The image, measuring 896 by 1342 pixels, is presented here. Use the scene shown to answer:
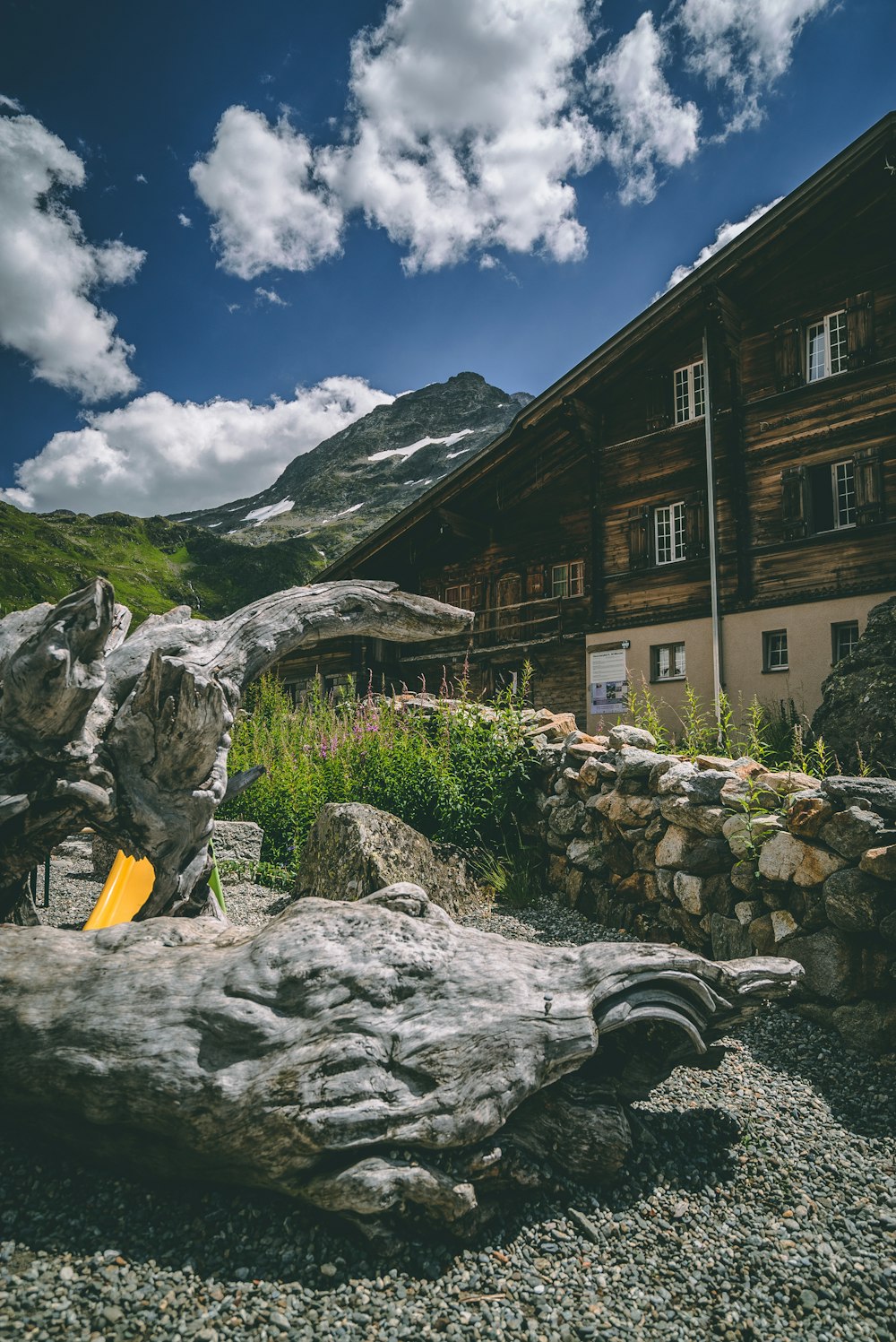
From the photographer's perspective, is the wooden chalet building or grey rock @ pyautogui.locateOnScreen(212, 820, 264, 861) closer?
grey rock @ pyautogui.locateOnScreen(212, 820, 264, 861)

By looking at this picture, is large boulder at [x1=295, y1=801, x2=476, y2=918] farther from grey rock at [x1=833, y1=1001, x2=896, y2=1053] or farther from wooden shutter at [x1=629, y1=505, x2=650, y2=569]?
wooden shutter at [x1=629, y1=505, x2=650, y2=569]

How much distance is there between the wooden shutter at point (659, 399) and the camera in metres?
16.6

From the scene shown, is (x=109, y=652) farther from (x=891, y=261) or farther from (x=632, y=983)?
(x=891, y=261)

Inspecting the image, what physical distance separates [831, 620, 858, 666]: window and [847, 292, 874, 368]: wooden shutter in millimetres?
4812

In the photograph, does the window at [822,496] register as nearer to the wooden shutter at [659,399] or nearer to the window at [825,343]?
the window at [825,343]

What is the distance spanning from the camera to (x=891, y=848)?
3791 mm

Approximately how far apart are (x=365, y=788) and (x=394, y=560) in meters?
14.9

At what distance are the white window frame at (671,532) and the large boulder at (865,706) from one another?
6.76 metres

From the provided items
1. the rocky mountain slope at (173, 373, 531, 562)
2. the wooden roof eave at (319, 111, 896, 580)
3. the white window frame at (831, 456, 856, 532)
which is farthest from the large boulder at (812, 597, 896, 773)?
the rocky mountain slope at (173, 373, 531, 562)

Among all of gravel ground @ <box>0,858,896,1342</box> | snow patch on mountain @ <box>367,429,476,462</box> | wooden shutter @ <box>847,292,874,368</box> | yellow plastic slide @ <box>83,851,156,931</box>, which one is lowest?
gravel ground @ <box>0,858,896,1342</box>

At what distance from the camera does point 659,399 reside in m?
16.8

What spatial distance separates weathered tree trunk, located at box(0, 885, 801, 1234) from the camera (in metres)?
2.47

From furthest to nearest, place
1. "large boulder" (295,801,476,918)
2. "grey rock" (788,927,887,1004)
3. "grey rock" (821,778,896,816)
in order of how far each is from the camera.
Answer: "large boulder" (295,801,476,918)
"grey rock" (821,778,896,816)
"grey rock" (788,927,887,1004)

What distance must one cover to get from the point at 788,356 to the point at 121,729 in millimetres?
15256
